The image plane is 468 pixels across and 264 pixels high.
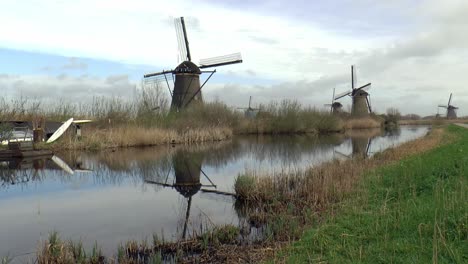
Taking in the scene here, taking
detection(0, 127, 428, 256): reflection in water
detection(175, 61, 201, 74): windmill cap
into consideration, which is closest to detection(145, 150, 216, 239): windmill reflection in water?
detection(0, 127, 428, 256): reflection in water

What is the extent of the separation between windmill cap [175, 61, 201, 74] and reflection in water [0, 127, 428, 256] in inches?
652

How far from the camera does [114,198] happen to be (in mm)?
9992

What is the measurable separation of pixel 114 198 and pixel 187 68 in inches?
971

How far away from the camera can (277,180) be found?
9.66m

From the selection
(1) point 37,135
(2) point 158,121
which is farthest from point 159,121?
(1) point 37,135

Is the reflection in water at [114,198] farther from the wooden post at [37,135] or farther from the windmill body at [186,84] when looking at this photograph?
the windmill body at [186,84]

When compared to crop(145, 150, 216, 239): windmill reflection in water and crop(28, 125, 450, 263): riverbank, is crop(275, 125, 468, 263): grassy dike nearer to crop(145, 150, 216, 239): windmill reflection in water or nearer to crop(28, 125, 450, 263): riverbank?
crop(28, 125, 450, 263): riverbank

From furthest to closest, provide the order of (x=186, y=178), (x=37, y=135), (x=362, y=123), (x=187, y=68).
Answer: (x=362, y=123) < (x=187, y=68) < (x=37, y=135) < (x=186, y=178)

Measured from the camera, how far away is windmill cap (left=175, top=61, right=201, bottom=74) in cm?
3356

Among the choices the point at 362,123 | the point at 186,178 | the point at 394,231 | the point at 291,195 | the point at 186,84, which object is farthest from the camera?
the point at 362,123

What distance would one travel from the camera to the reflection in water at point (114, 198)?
6.88 meters

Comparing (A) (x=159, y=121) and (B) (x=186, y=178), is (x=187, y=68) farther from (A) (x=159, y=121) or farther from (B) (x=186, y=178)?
(B) (x=186, y=178)

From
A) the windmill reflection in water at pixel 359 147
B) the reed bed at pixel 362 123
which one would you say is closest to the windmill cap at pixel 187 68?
the windmill reflection in water at pixel 359 147

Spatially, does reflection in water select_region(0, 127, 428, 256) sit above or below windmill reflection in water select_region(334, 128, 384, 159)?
below
